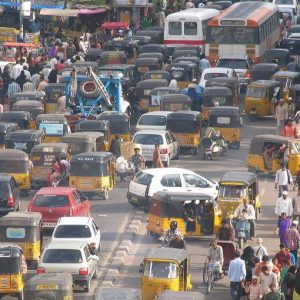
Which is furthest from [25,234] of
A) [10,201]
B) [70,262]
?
[10,201]

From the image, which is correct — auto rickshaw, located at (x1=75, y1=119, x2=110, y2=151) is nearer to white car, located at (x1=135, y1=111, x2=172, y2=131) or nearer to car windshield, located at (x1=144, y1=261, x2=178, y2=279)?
white car, located at (x1=135, y1=111, x2=172, y2=131)

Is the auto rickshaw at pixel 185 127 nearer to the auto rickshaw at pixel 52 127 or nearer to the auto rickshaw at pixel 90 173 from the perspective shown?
the auto rickshaw at pixel 52 127

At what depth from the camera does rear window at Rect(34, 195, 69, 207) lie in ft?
144

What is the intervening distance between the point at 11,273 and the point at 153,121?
19.9m

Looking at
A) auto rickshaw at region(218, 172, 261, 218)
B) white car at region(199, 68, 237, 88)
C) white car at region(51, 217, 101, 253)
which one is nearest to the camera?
white car at region(51, 217, 101, 253)

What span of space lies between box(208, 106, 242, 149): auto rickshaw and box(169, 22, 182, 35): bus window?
2063 centimetres

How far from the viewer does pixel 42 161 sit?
1965 inches

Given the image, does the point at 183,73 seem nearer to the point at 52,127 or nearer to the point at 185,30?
the point at 185,30

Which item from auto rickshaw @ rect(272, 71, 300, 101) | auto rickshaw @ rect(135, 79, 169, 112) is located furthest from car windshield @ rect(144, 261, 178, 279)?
auto rickshaw @ rect(272, 71, 300, 101)

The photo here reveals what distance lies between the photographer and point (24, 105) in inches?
2297

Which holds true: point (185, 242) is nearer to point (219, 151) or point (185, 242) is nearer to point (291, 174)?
point (291, 174)

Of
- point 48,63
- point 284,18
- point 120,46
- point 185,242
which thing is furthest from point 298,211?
point 284,18

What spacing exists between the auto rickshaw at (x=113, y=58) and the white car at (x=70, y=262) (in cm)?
3400

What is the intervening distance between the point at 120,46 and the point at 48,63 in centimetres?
632
